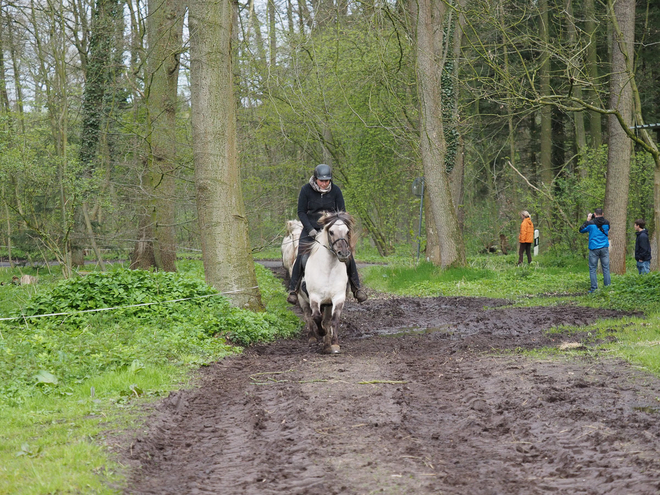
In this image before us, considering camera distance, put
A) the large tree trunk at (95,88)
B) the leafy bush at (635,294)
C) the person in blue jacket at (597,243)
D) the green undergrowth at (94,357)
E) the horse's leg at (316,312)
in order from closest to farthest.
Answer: the green undergrowth at (94,357)
the horse's leg at (316,312)
the leafy bush at (635,294)
the person in blue jacket at (597,243)
the large tree trunk at (95,88)

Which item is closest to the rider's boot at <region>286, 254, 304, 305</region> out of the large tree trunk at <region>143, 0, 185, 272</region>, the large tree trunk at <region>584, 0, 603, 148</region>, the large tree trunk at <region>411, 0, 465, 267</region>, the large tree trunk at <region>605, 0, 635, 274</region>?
the large tree trunk at <region>143, 0, 185, 272</region>

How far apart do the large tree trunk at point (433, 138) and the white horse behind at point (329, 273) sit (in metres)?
10.1

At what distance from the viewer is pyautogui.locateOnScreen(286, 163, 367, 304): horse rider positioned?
424 inches

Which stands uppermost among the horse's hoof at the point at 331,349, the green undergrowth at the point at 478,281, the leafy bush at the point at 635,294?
the leafy bush at the point at 635,294

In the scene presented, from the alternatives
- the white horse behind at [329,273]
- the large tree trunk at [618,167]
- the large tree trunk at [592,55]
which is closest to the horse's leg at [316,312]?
the white horse behind at [329,273]

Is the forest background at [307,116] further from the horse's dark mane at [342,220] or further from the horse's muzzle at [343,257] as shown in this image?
the horse's muzzle at [343,257]

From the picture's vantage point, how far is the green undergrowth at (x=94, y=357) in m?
4.89

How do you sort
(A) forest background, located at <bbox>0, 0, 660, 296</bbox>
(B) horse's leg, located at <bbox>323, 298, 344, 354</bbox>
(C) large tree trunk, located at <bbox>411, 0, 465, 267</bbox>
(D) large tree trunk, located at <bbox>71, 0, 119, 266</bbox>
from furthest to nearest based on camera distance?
(D) large tree trunk, located at <bbox>71, 0, 119, 266</bbox> → (C) large tree trunk, located at <bbox>411, 0, 465, 267</bbox> → (A) forest background, located at <bbox>0, 0, 660, 296</bbox> → (B) horse's leg, located at <bbox>323, 298, 344, 354</bbox>

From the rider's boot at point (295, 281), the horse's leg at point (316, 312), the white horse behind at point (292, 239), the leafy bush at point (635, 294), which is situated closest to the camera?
the horse's leg at point (316, 312)

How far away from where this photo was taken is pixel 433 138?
1995 centimetres

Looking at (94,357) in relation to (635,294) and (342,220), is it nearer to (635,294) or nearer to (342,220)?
(342,220)

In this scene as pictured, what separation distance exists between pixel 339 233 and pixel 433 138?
1093cm

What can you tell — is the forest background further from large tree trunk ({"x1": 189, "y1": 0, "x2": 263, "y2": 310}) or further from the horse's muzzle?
the horse's muzzle

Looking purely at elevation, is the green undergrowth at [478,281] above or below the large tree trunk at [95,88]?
below
